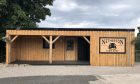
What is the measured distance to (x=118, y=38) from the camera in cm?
2862

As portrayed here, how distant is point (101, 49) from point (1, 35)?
8.89 metres

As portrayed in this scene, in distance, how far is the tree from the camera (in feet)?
105

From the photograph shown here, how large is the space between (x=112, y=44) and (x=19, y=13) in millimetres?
8790

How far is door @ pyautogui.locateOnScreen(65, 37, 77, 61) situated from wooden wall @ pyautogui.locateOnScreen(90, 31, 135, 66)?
4.21 metres

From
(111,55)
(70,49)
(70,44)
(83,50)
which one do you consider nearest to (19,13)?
(70,44)

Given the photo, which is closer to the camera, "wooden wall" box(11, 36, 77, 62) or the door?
"wooden wall" box(11, 36, 77, 62)

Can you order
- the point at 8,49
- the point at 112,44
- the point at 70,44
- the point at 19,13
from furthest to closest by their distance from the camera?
the point at 70,44 < the point at 19,13 < the point at 112,44 < the point at 8,49

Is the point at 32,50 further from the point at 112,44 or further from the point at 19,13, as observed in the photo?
the point at 112,44

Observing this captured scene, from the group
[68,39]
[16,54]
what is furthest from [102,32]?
[16,54]

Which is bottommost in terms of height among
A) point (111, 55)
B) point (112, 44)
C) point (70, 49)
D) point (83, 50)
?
point (111, 55)

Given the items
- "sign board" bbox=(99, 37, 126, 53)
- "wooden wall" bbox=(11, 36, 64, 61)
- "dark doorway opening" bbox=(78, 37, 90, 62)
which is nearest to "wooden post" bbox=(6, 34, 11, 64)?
"wooden wall" bbox=(11, 36, 64, 61)

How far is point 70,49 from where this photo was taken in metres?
32.2

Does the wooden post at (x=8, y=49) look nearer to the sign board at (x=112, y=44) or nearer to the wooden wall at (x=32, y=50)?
the wooden wall at (x=32, y=50)

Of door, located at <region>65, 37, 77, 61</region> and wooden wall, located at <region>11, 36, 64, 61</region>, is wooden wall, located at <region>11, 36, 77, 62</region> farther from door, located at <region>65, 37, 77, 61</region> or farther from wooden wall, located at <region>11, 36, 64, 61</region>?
door, located at <region>65, 37, 77, 61</region>
